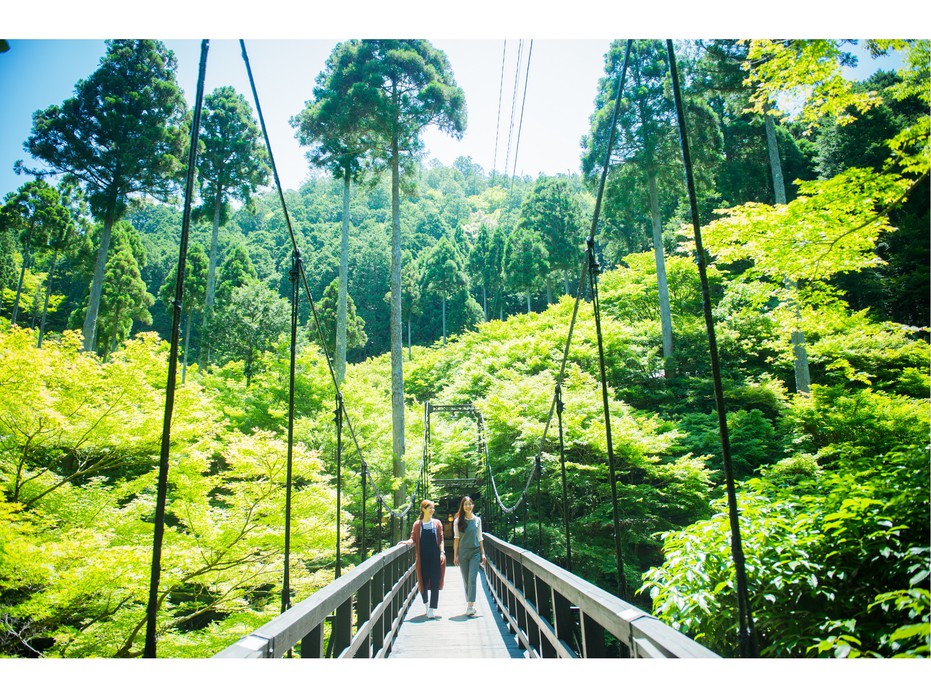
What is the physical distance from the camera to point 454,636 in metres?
3.90

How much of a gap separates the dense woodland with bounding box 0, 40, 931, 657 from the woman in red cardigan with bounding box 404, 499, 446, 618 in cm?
175

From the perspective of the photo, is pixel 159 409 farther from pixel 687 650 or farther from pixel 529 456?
pixel 687 650

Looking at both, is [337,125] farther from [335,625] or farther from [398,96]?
[335,625]

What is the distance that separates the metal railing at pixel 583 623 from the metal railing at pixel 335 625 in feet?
2.74

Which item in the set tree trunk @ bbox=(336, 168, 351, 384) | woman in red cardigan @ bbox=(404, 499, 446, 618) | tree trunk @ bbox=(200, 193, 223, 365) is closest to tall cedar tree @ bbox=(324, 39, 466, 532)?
tree trunk @ bbox=(336, 168, 351, 384)

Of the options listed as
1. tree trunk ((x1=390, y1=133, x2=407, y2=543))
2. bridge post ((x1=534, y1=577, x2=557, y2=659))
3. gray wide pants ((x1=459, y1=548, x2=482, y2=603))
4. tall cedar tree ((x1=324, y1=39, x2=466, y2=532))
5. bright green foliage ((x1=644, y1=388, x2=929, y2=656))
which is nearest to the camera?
bright green foliage ((x1=644, y1=388, x2=929, y2=656))

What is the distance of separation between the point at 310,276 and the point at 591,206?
1629 centimetres

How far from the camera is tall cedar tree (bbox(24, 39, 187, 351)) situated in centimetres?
1236

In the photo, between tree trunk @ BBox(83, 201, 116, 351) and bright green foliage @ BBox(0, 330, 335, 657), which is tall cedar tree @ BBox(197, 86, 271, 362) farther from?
bright green foliage @ BBox(0, 330, 335, 657)

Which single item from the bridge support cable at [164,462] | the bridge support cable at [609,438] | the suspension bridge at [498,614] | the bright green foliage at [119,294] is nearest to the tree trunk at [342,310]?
the suspension bridge at [498,614]

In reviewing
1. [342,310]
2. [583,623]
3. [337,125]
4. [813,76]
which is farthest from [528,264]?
[583,623]

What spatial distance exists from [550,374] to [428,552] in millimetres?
8332

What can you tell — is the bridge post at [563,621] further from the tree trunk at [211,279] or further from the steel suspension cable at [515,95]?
the tree trunk at [211,279]

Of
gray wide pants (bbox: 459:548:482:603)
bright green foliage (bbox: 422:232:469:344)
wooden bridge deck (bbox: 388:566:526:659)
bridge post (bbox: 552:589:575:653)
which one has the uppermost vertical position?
bright green foliage (bbox: 422:232:469:344)
